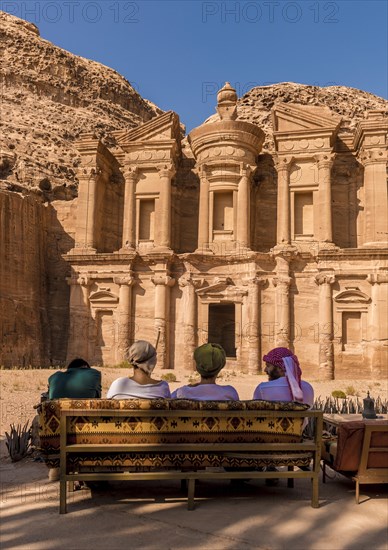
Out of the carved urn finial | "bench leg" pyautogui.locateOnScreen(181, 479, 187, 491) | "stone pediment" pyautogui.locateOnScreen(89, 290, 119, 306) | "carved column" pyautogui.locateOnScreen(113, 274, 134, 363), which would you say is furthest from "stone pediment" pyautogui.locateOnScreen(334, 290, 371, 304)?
"bench leg" pyautogui.locateOnScreen(181, 479, 187, 491)

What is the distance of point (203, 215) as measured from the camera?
25.0 meters

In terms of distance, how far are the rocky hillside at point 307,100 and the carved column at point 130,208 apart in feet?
34.0

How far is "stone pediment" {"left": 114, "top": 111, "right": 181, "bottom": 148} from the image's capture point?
85.9 feet

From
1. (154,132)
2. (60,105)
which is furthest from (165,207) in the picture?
(60,105)

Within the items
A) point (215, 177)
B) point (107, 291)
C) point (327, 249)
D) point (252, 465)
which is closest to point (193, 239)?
point (215, 177)

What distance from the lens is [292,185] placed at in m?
24.9

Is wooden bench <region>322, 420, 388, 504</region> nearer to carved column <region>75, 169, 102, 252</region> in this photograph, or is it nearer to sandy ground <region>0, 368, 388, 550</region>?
sandy ground <region>0, 368, 388, 550</region>

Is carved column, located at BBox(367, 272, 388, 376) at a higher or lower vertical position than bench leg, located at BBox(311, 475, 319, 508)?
higher

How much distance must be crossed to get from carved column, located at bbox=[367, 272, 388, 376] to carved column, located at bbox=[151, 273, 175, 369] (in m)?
8.68

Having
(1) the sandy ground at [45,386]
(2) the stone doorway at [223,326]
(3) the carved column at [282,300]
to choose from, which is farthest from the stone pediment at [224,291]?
(2) the stone doorway at [223,326]

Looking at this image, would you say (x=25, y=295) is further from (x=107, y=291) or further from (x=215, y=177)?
(x=215, y=177)

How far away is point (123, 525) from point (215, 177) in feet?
71.2

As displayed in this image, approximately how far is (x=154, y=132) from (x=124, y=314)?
9.25 m

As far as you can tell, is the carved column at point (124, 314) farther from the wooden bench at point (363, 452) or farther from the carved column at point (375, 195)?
the wooden bench at point (363, 452)
